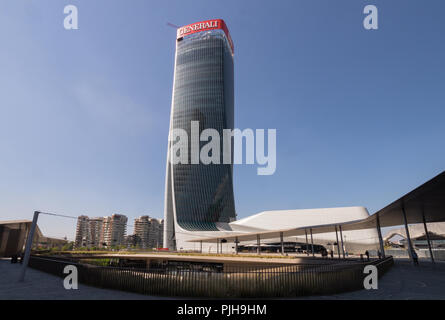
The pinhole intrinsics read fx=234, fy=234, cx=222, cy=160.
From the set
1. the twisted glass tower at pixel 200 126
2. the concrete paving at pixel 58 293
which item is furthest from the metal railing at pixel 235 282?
the twisted glass tower at pixel 200 126

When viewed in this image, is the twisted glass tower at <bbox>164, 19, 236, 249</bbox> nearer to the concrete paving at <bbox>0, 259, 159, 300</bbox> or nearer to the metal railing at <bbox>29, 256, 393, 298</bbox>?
the concrete paving at <bbox>0, 259, 159, 300</bbox>

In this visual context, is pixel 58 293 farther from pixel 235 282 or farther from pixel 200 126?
pixel 200 126

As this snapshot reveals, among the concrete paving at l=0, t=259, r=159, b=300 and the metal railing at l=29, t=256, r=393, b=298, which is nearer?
the concrete paving at l=0, t=259, r=159, b=300

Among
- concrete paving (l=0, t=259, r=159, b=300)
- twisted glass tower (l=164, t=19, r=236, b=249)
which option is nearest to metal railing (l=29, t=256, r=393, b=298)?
concrete paving (l=0, t=259, r=159, b=300)

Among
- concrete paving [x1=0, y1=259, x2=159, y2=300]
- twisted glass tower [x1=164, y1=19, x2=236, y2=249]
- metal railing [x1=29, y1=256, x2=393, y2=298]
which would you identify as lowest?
concrete paving [x1=0, y1=259, x2=159, y2=300]

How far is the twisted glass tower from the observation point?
85.9 metres

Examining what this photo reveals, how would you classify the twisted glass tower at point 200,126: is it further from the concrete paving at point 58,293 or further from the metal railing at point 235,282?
the metal railing at point 235,282

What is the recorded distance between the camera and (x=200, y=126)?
90.2 m

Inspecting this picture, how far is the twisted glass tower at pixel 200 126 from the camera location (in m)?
85.9

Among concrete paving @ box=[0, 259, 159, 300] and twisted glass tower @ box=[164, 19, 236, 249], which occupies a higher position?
twisted glass tower @ box=[164, 19, 236, 249]

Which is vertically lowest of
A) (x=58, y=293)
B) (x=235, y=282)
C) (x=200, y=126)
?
(x=58, y=293)

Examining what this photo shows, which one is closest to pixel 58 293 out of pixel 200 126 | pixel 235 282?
pixel 235 282
